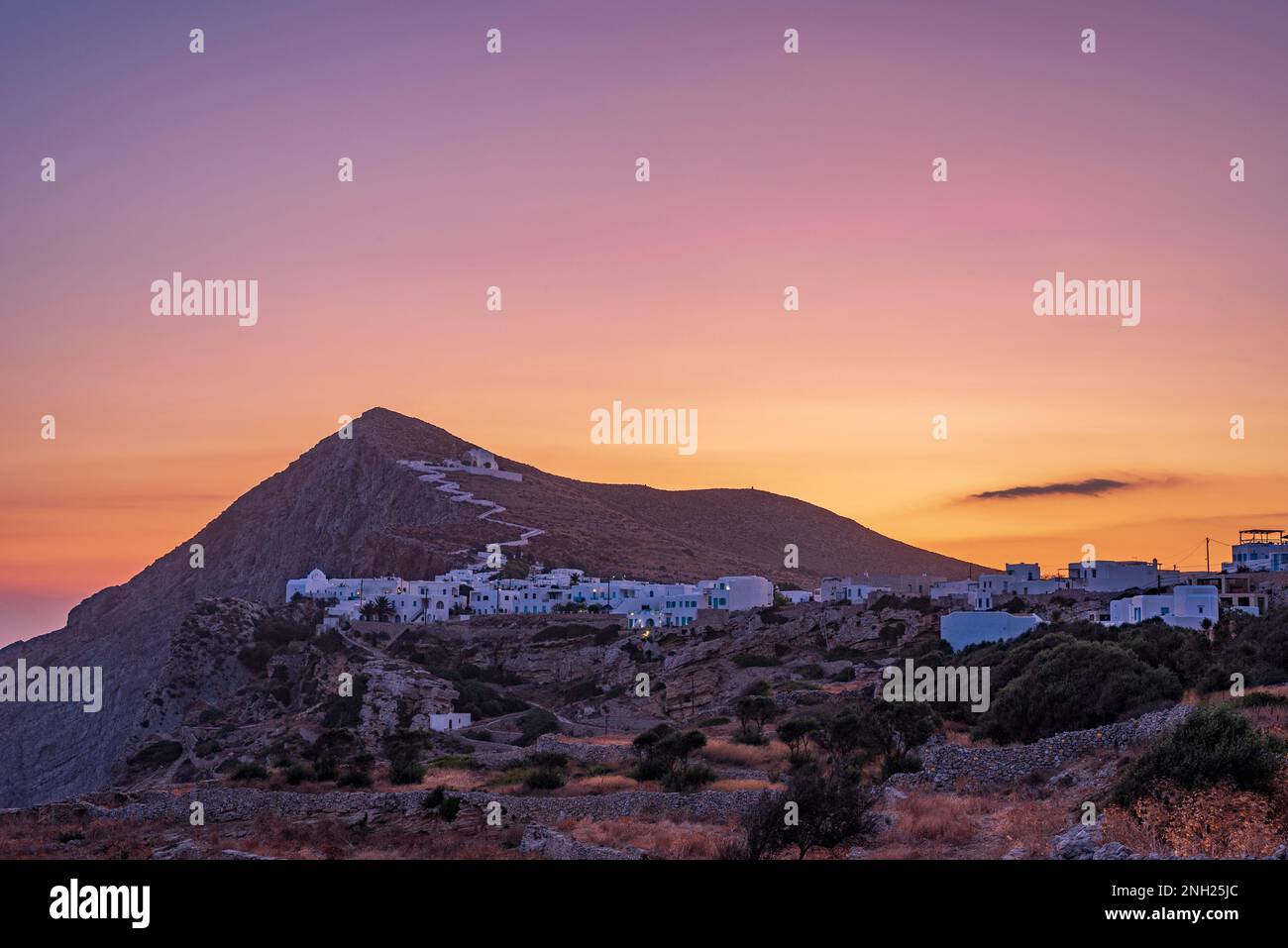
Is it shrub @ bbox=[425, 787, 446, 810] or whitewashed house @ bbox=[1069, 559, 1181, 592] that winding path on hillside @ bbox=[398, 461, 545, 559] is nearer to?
whitewashed house @ bbox=[1069, 559, 1181, 592]

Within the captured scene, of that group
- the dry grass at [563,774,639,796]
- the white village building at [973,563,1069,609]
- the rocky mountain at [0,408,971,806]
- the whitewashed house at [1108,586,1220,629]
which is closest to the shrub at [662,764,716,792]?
the dry grass at [563,774,639,796]

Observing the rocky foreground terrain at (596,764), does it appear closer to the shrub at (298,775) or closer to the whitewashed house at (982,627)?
the shrub at (298,775)

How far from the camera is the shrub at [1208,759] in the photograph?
15906 mm

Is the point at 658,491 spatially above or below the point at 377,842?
above

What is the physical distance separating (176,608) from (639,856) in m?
112

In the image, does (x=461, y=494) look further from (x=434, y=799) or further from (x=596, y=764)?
(x=434, y=799)

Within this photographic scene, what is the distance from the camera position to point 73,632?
127 meters

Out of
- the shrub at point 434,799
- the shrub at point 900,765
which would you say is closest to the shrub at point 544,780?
the shrub at point 434,799

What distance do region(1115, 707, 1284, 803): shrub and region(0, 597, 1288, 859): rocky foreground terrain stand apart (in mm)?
276

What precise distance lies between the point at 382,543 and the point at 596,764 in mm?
80587

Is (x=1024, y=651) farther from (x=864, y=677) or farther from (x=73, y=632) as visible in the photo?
(x=73, y=632)

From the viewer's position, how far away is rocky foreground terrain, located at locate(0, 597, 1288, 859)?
18.7 metres

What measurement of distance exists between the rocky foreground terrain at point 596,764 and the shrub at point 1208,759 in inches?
10.9
